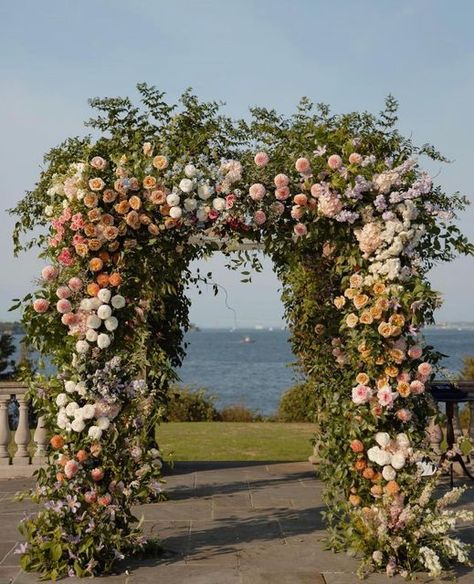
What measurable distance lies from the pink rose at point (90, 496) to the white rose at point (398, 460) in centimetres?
220

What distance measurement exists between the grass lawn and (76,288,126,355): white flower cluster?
527 cm

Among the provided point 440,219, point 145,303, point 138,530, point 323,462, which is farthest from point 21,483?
point 440,219

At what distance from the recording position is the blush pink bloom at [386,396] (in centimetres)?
537

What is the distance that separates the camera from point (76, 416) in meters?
5.38

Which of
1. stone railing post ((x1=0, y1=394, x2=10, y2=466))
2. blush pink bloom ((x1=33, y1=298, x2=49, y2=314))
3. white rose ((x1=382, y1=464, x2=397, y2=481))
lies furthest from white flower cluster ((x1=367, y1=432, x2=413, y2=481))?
stone railing post ((x1=0, y1=394, x2=10, y2=466))

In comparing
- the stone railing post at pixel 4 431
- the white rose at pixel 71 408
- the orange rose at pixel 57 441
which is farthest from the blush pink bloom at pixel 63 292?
the stone railing post at pixel 4 431

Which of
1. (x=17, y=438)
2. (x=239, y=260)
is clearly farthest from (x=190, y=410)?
(x=239, y=260)

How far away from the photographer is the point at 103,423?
5.40 meters

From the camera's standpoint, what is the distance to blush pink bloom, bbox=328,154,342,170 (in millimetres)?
5434

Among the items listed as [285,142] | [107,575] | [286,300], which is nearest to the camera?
[107,575]

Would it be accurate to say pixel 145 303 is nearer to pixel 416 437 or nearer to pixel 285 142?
pixel 285 142

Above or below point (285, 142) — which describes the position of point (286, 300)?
below

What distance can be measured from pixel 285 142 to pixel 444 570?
14.3 feet

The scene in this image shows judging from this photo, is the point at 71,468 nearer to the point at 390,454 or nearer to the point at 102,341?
the point at 102,341
